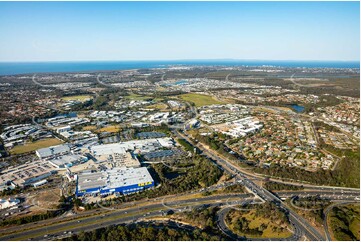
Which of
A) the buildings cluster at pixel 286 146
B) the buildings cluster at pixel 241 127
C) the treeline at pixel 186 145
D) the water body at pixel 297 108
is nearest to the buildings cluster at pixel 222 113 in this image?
the buildings cluster at pixel 241 127

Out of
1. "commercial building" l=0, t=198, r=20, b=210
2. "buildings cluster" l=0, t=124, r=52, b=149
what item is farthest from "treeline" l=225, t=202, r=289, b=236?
"buildings cluster" l=0, t=124, r=52, b=149

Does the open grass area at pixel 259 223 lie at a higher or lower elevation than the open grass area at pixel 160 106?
lower

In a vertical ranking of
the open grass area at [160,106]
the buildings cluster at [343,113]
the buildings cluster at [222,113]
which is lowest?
the buildings cluster at [222,113]

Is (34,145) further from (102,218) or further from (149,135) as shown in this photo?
(102,218)

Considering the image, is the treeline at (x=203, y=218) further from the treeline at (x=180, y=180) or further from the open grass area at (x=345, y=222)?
the open grass area at (x=345, y=222)

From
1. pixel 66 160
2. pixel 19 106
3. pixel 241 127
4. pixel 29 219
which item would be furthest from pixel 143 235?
pixel 19 106

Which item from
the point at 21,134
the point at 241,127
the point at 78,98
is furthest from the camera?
the point at 78,98

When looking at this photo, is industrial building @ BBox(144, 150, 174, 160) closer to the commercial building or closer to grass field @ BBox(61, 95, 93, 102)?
the commercial building
